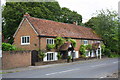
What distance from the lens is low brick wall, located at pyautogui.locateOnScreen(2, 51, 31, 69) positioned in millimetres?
20625

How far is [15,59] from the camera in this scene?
2208cm

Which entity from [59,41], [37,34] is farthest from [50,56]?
[37,34]

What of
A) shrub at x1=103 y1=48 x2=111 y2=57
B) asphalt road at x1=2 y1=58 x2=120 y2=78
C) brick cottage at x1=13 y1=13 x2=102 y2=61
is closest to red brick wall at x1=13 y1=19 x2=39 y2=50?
brick cottage at x1=13 y1=13 x2=102 y2=61

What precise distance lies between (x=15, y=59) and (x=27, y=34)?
7.95m

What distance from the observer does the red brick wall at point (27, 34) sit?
92.0 feet

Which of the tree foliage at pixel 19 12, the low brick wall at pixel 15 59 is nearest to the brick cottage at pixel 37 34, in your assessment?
the low brick wall at pixel 15 59

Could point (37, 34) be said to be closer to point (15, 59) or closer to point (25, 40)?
point (25, 40)

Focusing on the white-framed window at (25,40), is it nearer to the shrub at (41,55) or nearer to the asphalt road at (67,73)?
the shrub at (41,55)

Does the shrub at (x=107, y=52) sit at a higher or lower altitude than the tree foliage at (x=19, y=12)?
lower

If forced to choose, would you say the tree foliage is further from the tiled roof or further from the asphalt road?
the asphalt road

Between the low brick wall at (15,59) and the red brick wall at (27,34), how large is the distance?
3884 mm

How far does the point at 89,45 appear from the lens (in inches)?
1526

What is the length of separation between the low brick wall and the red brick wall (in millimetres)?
3884

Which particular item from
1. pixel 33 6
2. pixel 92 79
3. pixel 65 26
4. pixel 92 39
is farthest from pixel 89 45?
pixel 92 79
